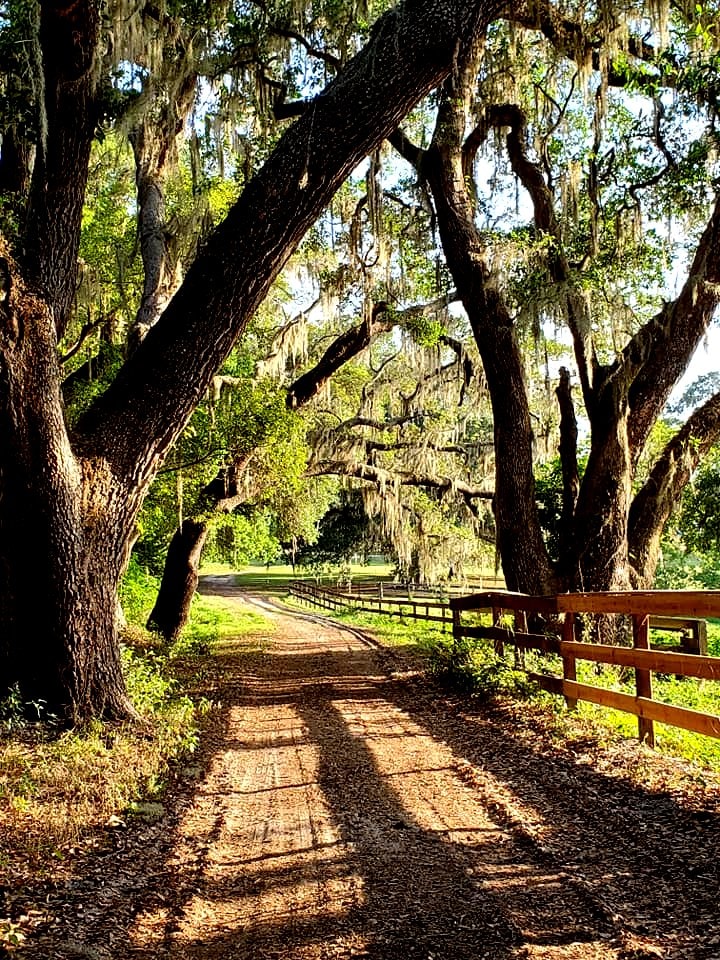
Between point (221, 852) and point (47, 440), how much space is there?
11.2 ft

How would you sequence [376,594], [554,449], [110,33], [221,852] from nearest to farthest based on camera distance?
1. [221,852]
2. [110,33]
3. [554,449]
4. [376,594]

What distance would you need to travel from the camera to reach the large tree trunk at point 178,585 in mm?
15812

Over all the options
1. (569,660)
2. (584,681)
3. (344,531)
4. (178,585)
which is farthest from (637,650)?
(344,531)

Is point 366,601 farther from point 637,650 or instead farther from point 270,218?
point 637,650

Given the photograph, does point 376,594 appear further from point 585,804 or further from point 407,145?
point 585,804

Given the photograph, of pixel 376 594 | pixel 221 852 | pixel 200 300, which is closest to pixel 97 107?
pixel 200 300

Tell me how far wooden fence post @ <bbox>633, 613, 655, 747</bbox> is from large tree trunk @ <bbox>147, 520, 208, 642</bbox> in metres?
11.1

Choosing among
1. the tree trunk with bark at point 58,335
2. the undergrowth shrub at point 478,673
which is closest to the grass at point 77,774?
the tree trunk with bark at point 58,335

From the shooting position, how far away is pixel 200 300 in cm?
637

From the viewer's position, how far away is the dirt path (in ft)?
10.1

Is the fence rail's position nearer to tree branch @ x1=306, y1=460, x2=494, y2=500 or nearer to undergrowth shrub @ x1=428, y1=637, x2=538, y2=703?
undergrowth shrub @ x1=428, y1=637, x2=538, y2=703

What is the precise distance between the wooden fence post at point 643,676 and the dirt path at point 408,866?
46 cm

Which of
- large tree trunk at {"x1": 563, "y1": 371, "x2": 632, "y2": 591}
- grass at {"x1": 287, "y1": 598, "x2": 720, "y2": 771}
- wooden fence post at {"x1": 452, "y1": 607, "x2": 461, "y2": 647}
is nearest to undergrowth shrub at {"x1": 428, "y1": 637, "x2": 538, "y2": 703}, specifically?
grass at {"x1": 287, "y1": 598, "x2": 720, "y2": 771}

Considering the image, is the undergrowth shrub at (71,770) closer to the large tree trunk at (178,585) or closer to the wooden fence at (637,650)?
the wooden fence at (637,650)
